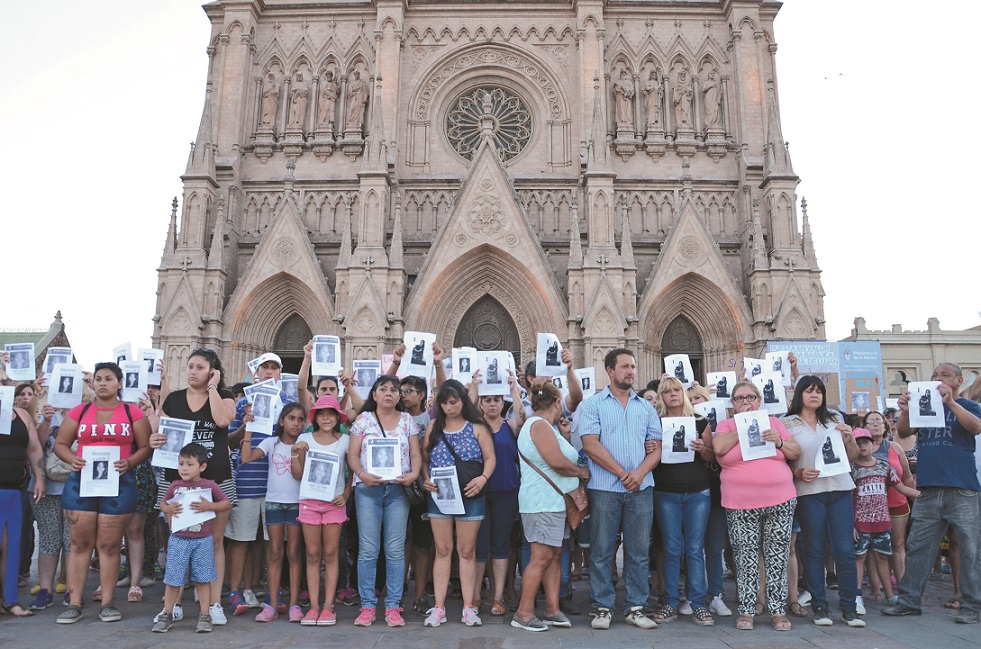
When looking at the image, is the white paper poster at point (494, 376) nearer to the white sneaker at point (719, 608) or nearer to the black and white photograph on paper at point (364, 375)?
the black and white photograph on paper at point (364, 375)

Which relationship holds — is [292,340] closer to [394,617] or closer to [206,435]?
[206,435]

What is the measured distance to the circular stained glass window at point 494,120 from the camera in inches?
935

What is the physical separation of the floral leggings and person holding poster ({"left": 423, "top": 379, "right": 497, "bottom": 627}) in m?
2.32

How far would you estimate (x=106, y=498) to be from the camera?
6.45m

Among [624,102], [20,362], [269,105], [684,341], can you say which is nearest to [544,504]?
[20,362]

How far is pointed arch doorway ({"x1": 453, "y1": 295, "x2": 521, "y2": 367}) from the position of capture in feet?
71.5

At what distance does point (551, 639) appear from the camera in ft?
18.7

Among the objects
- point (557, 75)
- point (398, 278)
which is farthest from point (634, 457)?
point (557, 75)

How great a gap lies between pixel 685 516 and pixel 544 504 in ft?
4.65

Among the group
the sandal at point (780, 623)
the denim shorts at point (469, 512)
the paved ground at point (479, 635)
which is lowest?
the paved ground at point (479, 635)

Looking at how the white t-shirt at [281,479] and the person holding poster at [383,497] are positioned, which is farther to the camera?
the white t-shirt at [281,479]

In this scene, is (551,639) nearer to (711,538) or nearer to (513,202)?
(711,538)

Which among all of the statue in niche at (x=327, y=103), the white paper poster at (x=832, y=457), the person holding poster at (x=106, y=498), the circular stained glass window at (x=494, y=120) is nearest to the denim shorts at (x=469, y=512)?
the person holding poster at (x=106, y=498)

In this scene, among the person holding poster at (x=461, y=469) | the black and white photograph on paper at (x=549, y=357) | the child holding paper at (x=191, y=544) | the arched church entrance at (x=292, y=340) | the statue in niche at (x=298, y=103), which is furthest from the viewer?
the statue in niche at (x=298, y=103)
